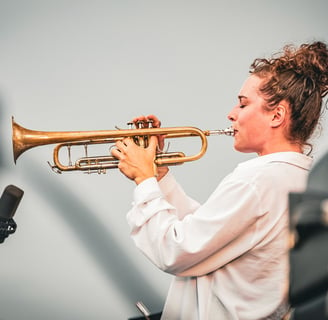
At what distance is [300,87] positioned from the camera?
4.58ft

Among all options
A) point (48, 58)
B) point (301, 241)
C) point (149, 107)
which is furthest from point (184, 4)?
point (301, 241)

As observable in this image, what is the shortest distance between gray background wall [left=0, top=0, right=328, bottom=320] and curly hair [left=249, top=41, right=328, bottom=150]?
0.72 meters

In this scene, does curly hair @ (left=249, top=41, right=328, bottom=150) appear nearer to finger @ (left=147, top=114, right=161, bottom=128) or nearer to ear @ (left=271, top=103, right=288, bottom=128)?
ear @ (left=271, top=103, right=288, bottom=128)

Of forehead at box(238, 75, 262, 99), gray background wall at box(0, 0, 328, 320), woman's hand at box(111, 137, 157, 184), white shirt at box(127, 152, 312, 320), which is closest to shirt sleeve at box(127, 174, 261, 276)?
white shirt at box(127, 152, 312, 320)

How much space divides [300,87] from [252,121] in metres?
0.18

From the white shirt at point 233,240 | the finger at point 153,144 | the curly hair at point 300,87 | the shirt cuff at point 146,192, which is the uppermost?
the curly hair at point 300,87

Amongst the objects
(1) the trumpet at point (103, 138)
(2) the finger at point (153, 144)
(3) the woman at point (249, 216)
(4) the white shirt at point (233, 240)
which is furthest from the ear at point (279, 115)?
(2) the finger at point (153, 144)

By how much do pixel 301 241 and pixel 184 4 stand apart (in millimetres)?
1936

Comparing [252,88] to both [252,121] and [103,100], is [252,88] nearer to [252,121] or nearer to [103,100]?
[252,121]

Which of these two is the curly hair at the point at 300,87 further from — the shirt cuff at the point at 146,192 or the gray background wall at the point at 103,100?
the gray background wall at the point at 103,100

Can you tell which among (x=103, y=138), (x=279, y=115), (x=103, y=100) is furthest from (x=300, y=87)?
(x=103, y=100)

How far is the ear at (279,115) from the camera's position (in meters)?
1.39

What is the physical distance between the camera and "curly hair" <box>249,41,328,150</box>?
1394 mm

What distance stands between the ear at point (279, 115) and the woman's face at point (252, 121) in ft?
0.03
